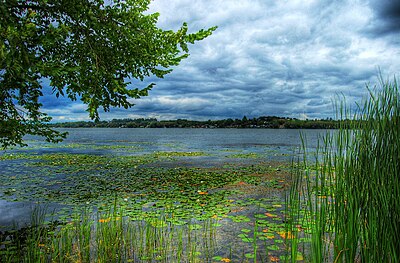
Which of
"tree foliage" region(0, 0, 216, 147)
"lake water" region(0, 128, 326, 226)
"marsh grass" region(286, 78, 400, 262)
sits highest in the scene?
"tree foliage" region(0, 0, 216, 147)

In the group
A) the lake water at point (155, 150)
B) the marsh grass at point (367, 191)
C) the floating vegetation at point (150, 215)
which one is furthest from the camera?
the lake water at point (155, 150)

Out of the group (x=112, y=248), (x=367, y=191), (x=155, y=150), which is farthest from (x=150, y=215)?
(x=155, y=150)

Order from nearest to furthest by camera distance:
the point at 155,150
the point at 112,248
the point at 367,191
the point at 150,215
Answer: the point at 367,191
the point at 112,248
the point at 150,215
the point at 155,150

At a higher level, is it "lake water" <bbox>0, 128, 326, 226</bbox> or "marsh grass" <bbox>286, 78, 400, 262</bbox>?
"marsh grass" <bbox>286, 78, 400, 262</bbox>

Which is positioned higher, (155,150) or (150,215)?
(150,215)

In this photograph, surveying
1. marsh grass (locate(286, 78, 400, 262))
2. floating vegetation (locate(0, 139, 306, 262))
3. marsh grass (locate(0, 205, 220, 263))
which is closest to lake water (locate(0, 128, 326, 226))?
marsh grass (locate(286, 78, 400, 262))

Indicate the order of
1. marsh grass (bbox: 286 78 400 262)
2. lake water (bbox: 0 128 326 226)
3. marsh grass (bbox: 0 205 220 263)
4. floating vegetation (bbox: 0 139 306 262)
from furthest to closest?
1. lake water (bbox: 0 128 326 226)
2. floating vegetation (bbox: 0 139 306 262)
3. marsh grass (bbox: 0 205 220 263)
4. marsh grass (bbox: 286 78 400 262)

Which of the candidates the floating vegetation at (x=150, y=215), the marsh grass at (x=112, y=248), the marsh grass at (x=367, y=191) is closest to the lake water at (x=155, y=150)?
the marsh grass at (x=367, y=191)

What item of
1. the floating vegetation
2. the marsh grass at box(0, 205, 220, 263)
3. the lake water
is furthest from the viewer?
the lake water

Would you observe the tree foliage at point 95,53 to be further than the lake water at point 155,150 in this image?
No

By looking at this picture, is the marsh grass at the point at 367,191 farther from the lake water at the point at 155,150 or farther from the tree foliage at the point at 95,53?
the tree foliage at the point at 95,53

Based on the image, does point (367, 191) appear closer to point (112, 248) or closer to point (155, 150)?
point (112, 248)

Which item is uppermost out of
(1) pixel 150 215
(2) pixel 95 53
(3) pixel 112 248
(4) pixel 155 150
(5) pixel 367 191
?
(2) pixel 95 53

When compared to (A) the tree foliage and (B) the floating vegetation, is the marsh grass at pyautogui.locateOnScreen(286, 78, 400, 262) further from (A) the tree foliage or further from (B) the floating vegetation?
(A) the tree foliage
